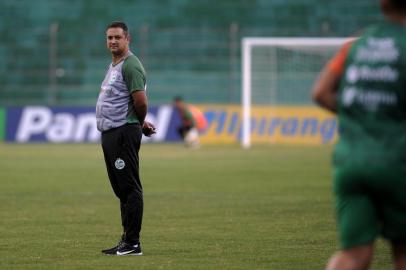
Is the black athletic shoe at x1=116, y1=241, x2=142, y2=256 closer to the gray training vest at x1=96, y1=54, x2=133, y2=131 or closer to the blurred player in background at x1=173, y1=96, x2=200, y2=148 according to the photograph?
the gray training vest at x1=96, y1=54, x2=133, y2=131

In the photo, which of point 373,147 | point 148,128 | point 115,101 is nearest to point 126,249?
point 148,128

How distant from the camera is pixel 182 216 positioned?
13.7 m

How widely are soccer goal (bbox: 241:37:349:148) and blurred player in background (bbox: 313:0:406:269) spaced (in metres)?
31.6

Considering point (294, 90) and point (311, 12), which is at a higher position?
point (311, 12)

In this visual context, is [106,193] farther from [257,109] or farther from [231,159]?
[257,109]

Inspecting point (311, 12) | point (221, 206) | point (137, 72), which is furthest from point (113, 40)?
point (311, 12)

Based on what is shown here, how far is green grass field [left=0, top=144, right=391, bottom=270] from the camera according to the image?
9.62m

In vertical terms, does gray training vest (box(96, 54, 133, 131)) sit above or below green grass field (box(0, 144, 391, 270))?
above

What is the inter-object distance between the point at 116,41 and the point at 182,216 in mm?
4456

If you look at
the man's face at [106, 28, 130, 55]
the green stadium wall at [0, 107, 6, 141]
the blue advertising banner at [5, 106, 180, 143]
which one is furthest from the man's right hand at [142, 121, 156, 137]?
the green stadium wall at [0, 107, 6, 141]

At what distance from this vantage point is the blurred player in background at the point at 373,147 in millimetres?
5512

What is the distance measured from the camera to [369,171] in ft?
18.1

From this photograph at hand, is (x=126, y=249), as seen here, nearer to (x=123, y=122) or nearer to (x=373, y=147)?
(x=123, y=122)

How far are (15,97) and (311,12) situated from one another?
524 inches
